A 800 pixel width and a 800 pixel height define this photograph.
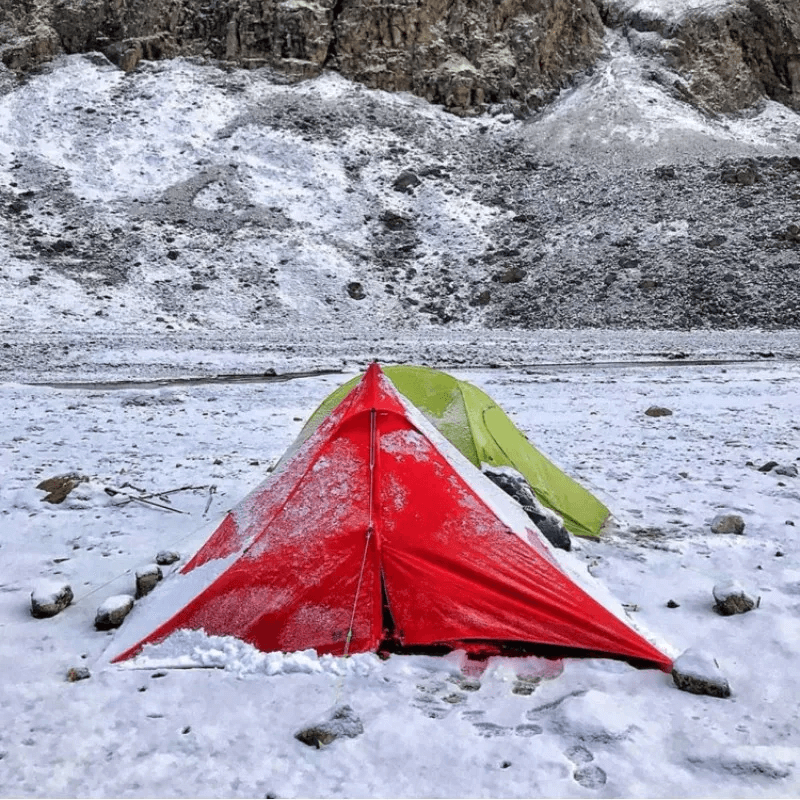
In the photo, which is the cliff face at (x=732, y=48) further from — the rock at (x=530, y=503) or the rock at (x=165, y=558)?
the rock at (x=165, y=558)

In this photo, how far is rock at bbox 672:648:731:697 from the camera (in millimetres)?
3748

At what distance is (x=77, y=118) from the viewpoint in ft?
113

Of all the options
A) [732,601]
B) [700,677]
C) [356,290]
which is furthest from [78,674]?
[356,290]

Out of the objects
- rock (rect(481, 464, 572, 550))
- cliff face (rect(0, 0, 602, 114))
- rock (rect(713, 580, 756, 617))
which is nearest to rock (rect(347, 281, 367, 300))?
cliff face (rect(0, 0, 602, 114))

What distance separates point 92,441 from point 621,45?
141 feet

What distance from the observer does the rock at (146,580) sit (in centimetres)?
494

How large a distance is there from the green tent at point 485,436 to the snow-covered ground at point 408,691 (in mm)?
393

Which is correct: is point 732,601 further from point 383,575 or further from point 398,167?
point 398,167

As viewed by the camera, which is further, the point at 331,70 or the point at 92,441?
the point at 331,70

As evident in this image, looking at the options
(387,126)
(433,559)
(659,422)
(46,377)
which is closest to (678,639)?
(433,559)

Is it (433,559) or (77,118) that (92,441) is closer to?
(433,559)

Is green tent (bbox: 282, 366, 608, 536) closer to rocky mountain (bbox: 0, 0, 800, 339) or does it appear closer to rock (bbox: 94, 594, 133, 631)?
rock (bbox: 94, 594, 133, 631)

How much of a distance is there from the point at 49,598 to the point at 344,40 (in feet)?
134

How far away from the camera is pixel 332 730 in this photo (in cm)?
341
